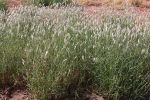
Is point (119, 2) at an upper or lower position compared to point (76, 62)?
lower

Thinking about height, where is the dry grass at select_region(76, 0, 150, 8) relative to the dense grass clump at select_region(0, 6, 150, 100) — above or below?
below

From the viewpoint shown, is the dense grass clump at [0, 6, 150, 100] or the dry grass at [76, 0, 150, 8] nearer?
the dense grass clump at [0, 6, 150, 100]

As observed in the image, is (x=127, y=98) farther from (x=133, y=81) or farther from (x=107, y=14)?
(x=107, y=14)

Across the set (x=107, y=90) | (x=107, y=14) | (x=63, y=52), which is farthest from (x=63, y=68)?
(x=107, y=14)

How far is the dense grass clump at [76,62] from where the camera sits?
4965 millimetres

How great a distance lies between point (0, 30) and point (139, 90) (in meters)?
1.99

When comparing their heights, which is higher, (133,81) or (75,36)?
(75,36)

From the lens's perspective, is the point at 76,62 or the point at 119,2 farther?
the point at 119,2

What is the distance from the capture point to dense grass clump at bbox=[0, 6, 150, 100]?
4965 millimetres

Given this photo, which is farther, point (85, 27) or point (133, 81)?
point (85, 27)

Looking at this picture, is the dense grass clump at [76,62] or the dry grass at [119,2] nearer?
the dense grass clump at [76,62]

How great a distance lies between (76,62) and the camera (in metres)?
5.19

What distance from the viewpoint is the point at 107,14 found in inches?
309

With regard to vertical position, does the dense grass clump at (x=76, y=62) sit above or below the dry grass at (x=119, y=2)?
above
